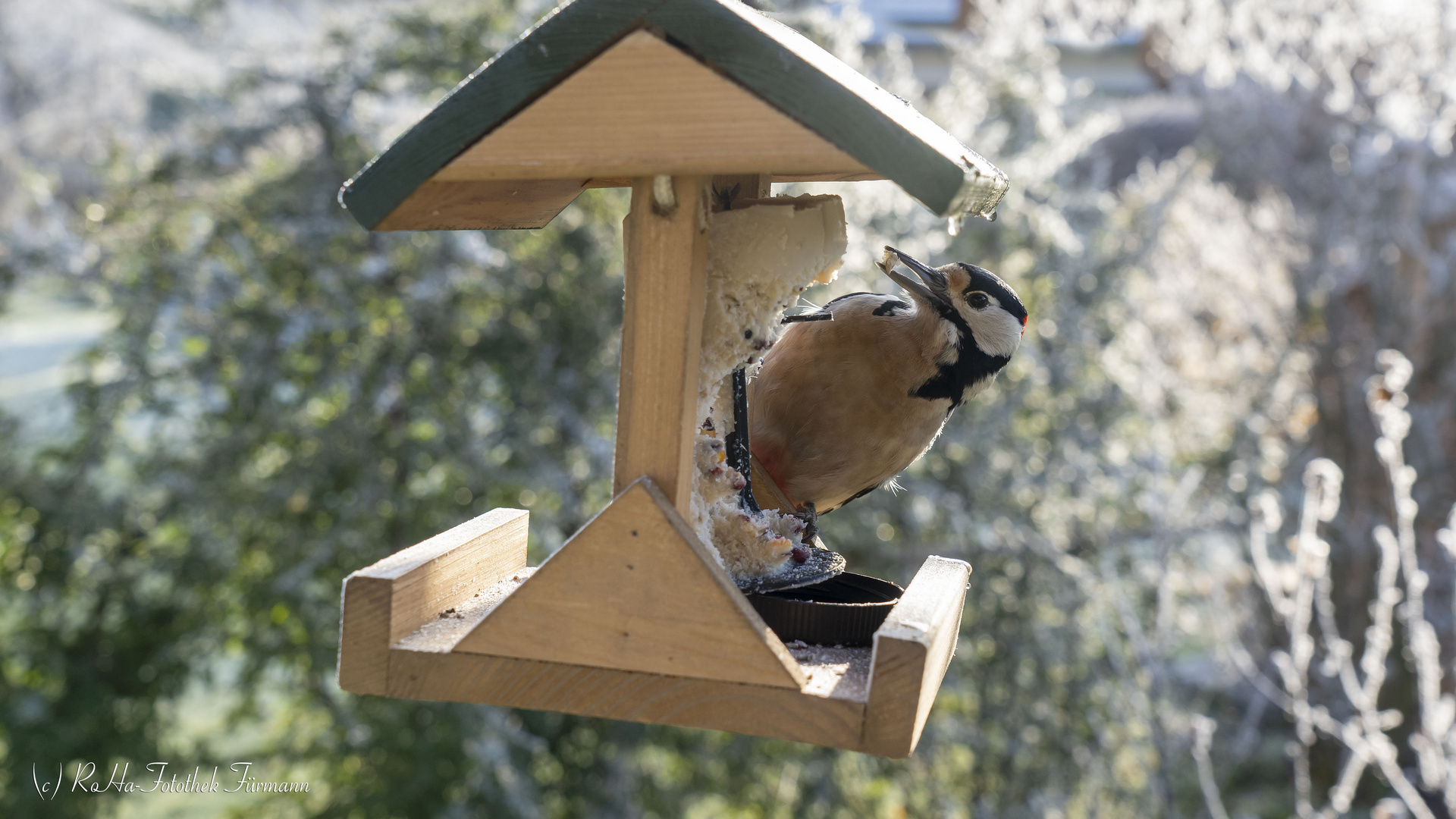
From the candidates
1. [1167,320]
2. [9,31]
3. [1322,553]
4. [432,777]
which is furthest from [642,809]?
[9,31]

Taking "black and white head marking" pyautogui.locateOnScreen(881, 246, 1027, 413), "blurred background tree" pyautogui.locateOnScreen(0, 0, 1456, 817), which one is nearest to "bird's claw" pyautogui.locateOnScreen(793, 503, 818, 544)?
"black and white head marking" pyautogui.locateOnScreen(881, 246, 1027, 413)

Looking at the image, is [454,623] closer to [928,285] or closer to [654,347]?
[654,347]

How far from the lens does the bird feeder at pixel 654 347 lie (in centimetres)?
95

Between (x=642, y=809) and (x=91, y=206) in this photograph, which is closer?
(x=91, y=206)

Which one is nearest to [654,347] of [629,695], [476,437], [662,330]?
[662,330]

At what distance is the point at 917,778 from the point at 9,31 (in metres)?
5.78

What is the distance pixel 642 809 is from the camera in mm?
3105

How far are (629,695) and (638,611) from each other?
8 centimetres

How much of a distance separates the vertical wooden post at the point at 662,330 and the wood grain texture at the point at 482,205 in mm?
109

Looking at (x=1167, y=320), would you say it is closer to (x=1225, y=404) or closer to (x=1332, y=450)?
(x=1225, y=404)

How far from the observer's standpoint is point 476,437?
9.04ft

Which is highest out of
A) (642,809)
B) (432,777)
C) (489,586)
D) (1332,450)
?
(489,586)

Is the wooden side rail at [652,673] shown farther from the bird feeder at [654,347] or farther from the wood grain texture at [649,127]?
the wood grain texture at [649,127]

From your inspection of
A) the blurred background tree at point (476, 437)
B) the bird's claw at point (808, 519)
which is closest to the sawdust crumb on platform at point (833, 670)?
the bird's claw at point (808, 519)
